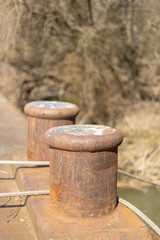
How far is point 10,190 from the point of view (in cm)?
304

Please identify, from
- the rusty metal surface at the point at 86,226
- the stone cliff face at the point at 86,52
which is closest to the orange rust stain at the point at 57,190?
the rusty metal surface at the point at 86,226

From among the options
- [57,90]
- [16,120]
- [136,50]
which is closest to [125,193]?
[16,120]

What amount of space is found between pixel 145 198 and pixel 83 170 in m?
3.15

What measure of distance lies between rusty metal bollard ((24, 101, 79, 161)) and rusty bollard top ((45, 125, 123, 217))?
767 millimetres

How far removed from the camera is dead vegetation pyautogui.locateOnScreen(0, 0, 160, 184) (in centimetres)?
Result: 653

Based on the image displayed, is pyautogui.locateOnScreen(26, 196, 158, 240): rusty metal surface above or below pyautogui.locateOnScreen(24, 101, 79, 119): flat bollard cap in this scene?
below

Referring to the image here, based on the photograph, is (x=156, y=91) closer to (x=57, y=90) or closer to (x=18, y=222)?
(x=57, y=90)

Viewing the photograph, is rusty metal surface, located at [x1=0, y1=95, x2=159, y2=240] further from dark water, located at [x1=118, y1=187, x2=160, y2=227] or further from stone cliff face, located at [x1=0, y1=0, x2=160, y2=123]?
stone cliff face, located at [x1=0, y1=0, x2=160, y2=123]

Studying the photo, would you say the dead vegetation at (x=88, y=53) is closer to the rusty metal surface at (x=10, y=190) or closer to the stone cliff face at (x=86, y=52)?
the stone cliff face at (x=86, y=52)

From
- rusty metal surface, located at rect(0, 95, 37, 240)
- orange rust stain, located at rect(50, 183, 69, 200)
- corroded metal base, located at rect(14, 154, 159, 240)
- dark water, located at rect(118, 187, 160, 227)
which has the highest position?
orange rust stain, located at rect(50, 183, 69, 200)

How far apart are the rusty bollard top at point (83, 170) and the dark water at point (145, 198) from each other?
8.12ft

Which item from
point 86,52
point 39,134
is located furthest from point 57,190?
point 86,52

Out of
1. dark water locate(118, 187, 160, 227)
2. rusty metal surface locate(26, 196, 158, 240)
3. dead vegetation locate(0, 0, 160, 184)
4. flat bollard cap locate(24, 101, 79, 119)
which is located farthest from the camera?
dead vegetation locate(0, 0, 160, 184)

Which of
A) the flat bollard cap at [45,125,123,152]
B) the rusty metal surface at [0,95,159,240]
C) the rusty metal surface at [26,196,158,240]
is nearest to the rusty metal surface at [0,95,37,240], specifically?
the rusty metal surface at [0,95,159,240]
